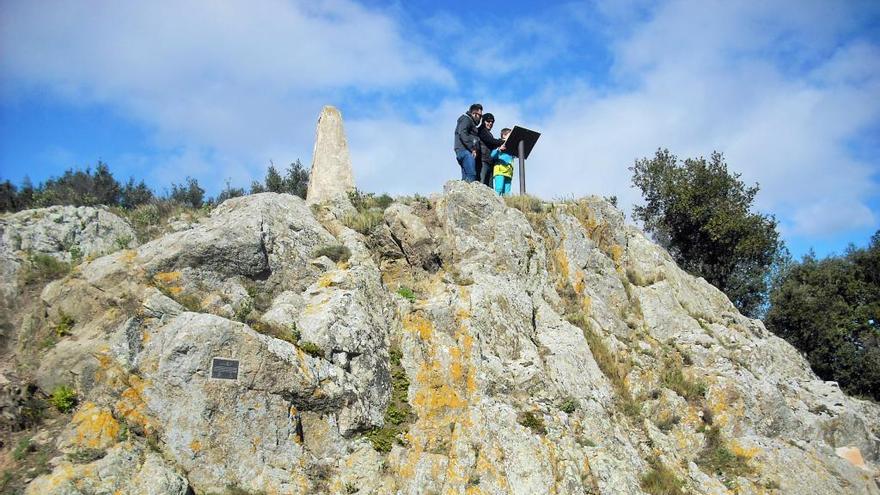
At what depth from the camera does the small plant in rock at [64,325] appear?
1170cm

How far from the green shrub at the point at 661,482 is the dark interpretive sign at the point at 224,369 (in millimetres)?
7385

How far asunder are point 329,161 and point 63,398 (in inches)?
415

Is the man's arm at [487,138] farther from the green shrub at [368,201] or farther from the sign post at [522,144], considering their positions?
the green shrub at [368,201]

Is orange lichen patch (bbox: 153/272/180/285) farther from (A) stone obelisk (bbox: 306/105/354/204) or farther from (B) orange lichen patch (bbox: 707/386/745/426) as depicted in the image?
(B) orange lichen patch (bbox: 707/386/745/426)

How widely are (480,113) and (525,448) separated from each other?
10.5 metres

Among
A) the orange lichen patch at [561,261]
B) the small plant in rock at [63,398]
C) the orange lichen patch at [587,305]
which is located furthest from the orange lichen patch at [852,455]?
the small plant in rock at [63,398]

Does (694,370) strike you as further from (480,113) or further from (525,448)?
(480,113)

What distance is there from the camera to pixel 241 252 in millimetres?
13461

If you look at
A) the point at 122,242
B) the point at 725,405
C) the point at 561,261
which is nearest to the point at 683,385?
the point at 725,405

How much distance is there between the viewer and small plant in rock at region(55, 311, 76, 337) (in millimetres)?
11703

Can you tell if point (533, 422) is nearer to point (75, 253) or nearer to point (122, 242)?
point (122, 242)

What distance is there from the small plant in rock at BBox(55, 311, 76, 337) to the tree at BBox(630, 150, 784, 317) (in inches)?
849

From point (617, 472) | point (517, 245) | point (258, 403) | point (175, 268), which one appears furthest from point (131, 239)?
point (617, 472)

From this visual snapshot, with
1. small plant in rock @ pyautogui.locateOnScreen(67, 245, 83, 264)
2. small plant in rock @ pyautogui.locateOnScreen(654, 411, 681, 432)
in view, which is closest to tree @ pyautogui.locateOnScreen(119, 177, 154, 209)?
small plant in rock @ pyautogui.locateOnScreen(67, 245, 83, 264)
